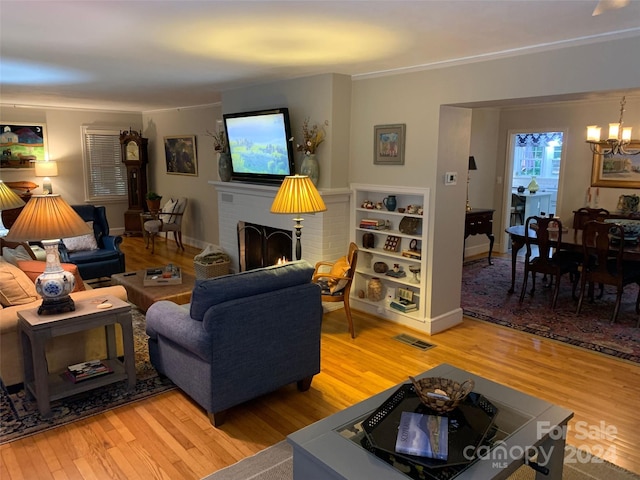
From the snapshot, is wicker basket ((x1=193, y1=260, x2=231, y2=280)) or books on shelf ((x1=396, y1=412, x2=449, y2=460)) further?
wicker basket ((x1=193, y1=260, x2=231, y2=280))

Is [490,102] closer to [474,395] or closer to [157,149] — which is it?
[474,395]

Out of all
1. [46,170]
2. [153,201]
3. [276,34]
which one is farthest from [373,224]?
[46,170]

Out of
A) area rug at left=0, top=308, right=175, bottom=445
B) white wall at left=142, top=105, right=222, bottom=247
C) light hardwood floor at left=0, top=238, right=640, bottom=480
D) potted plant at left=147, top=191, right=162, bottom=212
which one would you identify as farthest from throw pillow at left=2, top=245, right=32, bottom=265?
potted plant at left=147, top=191, right=162, bottom=212

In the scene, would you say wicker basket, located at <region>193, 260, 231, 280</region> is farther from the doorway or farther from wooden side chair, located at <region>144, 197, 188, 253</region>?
the doorway

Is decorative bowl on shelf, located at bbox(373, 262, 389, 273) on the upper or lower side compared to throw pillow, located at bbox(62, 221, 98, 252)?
lower

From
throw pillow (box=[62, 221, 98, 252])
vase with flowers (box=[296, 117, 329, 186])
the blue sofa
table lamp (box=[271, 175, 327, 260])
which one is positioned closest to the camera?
the blue sofa

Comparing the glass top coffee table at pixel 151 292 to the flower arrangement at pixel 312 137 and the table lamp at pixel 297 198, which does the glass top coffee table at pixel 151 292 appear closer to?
the table lamp at pixel 297 198

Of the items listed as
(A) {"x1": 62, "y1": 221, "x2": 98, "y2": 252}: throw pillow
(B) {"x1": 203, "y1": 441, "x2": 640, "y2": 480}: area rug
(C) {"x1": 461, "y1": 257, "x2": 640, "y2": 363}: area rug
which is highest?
(A) {"x1": 62, "y1": 221, "x2": 98, "y2": 252}: throw pillow

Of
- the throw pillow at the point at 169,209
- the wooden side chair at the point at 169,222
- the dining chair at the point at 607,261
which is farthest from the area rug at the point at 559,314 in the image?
the throw pillow at the point at 169,209

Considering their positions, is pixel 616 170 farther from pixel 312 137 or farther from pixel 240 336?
pixel 240 336

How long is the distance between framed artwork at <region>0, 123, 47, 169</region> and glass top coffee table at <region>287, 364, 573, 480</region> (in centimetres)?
810

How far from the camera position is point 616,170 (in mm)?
6664

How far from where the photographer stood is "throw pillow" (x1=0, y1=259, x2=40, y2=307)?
3.38 meters

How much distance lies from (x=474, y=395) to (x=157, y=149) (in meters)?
8.27
